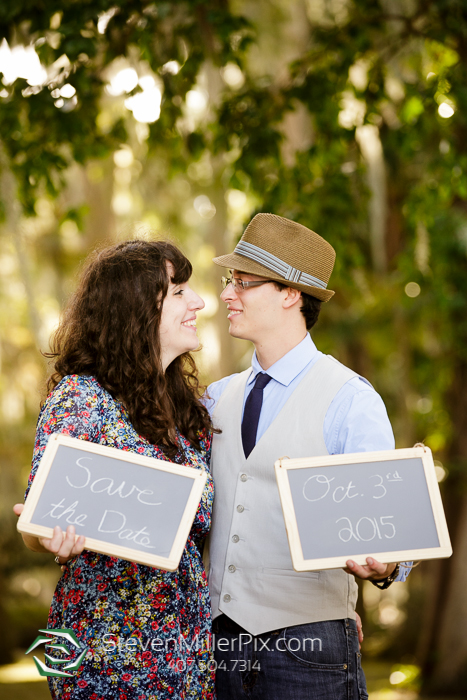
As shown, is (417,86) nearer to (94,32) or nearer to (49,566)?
(94,32)

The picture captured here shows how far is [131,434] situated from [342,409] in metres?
0.67

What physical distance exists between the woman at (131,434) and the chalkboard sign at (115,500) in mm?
86

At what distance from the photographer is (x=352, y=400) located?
2.22 m

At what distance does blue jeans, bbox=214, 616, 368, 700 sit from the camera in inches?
83.9

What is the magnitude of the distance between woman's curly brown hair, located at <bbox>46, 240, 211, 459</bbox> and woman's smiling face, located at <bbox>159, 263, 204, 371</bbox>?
3cm

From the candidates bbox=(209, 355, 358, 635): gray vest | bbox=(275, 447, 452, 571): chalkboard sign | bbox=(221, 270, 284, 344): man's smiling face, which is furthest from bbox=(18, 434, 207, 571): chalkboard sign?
bbox=(221, 270, 284, 344): man's smiling face

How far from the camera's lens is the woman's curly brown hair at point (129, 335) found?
87.7 inches

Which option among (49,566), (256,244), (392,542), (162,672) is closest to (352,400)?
(392,542)

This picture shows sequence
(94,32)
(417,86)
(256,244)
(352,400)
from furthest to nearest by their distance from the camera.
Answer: (417,86), (94,32), (256,244), (352,400)

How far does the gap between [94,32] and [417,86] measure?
1.91 metres

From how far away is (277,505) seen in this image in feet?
7.30

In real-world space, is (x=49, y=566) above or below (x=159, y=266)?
below

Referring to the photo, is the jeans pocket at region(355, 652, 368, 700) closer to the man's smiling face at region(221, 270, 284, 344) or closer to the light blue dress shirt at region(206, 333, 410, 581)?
the light blue dress shirt at region(206, 333, 410, 581)

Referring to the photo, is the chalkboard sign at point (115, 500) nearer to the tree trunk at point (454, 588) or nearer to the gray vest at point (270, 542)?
the gray vest at point (270, 542)
